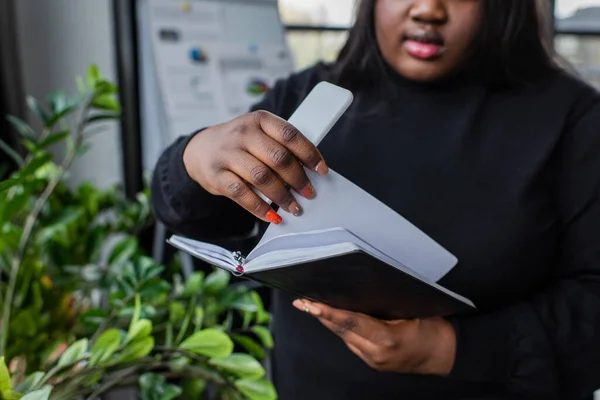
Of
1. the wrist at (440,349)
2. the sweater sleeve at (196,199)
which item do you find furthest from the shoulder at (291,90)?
the wrist at (440,349)

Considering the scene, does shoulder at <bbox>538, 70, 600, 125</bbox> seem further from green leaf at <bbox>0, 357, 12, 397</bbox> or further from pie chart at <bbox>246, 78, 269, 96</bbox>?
pie chart at <bbox>246, 78, 269, 96</bbox>

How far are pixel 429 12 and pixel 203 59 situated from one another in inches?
48.2

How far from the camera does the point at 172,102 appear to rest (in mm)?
1776

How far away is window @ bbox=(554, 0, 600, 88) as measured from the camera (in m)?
2.52

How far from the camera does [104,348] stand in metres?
0.67

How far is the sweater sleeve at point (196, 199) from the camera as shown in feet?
2.54

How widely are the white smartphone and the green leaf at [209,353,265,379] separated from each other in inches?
12.7

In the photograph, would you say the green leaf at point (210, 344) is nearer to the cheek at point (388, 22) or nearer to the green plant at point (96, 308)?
the green plant at point (96, 308)

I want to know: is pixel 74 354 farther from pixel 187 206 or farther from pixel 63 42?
pixel 63 42

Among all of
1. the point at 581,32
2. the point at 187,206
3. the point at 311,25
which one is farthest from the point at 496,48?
the point at 581,32

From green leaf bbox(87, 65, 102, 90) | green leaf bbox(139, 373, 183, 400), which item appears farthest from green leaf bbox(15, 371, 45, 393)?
green leaf bbox(87, 65, 102, 90)

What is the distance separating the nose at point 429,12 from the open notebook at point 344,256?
0.26m

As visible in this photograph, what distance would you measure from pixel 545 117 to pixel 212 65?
4.15 feet

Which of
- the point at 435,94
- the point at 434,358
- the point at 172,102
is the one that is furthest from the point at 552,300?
the point at 172,102
